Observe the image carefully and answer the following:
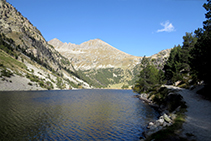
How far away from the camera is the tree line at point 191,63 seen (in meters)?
34.5

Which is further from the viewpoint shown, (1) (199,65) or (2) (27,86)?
(2) (27,86)

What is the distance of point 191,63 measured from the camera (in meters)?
43.3

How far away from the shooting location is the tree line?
34516 mm

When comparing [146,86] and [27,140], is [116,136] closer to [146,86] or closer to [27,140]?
[27,140]

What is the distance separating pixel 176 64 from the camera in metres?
84.9

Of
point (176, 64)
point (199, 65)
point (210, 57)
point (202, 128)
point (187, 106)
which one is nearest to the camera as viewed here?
point (202, 128)

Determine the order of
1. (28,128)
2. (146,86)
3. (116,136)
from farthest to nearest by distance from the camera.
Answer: (146,86) → (28,128) → (116,136)

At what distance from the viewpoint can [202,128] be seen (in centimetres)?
1978

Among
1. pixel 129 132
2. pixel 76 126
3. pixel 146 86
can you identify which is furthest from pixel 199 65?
pixel 146 86

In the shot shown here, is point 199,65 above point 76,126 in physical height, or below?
above

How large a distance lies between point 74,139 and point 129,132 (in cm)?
1149

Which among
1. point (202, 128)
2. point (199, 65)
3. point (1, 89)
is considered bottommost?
point (1, 89)

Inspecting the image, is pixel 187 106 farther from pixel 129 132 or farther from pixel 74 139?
pixel 74 139

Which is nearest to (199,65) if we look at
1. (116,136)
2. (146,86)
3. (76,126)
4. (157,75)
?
(116,136)
